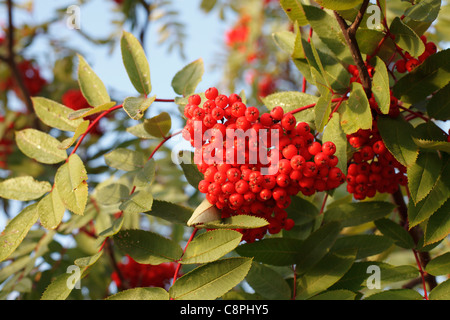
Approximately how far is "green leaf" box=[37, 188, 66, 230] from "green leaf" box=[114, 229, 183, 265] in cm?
20

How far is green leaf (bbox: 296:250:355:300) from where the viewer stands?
1361mm

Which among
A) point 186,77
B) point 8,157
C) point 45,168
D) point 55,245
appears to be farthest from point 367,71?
point 8,157

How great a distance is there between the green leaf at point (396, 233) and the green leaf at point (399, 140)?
39 cm

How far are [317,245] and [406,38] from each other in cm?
Answer: 73

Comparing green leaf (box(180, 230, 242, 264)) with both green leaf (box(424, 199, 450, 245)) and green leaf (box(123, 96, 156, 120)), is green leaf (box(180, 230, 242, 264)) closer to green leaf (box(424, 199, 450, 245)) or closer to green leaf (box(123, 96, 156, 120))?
green leaf (box(123, 96, 156, 120))

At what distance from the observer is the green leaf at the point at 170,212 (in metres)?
1.40

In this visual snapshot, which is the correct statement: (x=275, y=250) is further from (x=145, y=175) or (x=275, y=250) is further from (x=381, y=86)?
(x=381, y=86)

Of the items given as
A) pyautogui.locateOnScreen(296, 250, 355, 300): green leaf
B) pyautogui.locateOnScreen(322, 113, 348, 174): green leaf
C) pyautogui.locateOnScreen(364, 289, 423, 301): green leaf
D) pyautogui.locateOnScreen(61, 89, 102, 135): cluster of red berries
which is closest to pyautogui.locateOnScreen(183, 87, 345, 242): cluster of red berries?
pyautogui.locateOnScreen(322, 113, 348, 174): green leaf

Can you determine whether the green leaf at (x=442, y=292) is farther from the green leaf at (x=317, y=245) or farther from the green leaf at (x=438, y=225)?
the green leaf at (x=317, y=245)

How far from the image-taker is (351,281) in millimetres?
1391

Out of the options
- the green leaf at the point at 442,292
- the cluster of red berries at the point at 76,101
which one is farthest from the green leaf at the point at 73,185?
the cluster of red berries at the point at 76,101

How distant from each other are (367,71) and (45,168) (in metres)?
2.34
